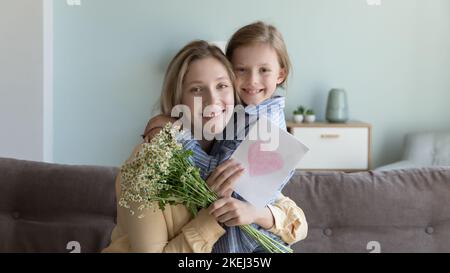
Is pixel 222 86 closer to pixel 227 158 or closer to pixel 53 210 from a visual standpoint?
pixel 227 158

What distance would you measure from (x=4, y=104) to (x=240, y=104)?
3807mm

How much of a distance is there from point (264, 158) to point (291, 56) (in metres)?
4.18

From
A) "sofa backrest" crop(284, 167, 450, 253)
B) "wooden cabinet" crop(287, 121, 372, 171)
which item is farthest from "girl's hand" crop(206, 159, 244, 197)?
"wooden cabinet" crop(287, 121, 372, 171)

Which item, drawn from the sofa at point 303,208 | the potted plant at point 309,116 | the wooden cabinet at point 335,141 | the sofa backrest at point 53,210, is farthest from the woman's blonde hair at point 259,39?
the potted plant at point 309,116

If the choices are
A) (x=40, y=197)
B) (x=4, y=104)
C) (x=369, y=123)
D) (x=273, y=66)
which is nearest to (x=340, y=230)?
(x=273, y=66)

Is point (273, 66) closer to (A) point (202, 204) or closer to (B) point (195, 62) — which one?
(B) point (195, 62)

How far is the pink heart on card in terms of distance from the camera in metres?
1.18

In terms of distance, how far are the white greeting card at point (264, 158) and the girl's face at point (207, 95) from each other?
141mm

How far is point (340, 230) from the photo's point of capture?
1864mm

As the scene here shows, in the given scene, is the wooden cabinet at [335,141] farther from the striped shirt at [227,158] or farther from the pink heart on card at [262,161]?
the pink heart on card at [262,161]

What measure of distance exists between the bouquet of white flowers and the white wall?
3.88 metres

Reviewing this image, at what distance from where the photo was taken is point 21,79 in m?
4.73

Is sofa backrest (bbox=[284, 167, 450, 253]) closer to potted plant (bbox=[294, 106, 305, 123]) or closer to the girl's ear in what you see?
the girl's ear
